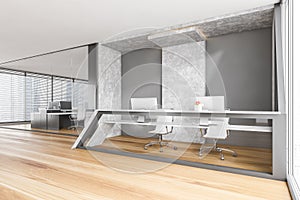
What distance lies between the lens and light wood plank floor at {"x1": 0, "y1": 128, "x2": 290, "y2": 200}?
5.06ft

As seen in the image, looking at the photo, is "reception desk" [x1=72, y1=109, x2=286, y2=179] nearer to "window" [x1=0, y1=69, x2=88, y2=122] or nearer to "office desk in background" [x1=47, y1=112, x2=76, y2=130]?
"office desk in background" [x1=47, y1=112, x2=76, y2=130]

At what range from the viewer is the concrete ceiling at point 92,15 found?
2.61 m

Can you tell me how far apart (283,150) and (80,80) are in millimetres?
3667

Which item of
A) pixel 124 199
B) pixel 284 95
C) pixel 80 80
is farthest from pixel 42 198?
pixel 80 80

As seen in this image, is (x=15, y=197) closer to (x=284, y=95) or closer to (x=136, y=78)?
(x=284, y=95)

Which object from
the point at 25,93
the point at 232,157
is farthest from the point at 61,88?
the point at 232,157

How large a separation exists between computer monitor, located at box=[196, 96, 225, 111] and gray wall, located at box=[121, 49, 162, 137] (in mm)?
1670

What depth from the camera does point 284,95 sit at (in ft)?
6.55

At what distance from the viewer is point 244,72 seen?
3512 millimetres

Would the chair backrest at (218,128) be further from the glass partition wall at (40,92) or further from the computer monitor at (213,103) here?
the glass partition wall at (40,92)

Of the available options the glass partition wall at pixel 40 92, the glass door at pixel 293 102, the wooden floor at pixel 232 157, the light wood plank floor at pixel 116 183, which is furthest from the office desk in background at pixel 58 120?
the glass door at pixel 293 102

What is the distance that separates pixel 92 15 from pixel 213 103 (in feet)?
7.03

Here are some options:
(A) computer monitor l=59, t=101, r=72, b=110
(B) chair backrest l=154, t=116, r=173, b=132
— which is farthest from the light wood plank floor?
(A) computer monitor l=59, t=101, r=72, b=110

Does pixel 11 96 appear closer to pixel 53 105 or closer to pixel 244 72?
pixel 53 105
